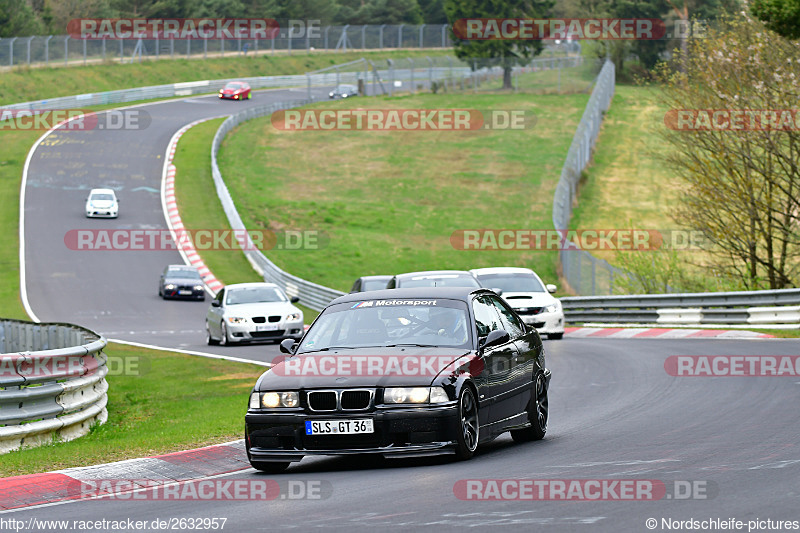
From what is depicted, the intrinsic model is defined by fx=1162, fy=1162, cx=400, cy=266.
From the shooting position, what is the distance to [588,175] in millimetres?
58125

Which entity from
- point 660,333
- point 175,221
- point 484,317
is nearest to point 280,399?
point 484,317

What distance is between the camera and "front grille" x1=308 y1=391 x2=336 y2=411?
29.4ft

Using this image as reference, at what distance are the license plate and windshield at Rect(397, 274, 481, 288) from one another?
11.0 meters

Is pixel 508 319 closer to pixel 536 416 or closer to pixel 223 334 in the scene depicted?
pixel 536 416

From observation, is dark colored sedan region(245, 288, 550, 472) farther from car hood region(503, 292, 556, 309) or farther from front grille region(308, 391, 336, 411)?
car hood region(503, 292, 556, 309)

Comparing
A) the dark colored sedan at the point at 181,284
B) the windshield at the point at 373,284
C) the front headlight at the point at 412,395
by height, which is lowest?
the dark colored sedan at the point at 181,284

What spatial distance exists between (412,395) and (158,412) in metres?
8.00

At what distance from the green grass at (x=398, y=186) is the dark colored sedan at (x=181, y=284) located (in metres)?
4.70

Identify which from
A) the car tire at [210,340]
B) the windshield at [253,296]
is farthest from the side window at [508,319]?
the car tire at [210,340]

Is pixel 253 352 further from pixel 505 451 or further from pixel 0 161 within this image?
pixel 0 161

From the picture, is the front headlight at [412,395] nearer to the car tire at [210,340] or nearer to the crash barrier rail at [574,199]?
the car tire at [210,340]

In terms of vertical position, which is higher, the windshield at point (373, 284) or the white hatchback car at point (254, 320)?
Answer: the windshield at point (373, 284)

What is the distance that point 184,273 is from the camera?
128 ft

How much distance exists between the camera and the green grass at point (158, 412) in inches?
429
